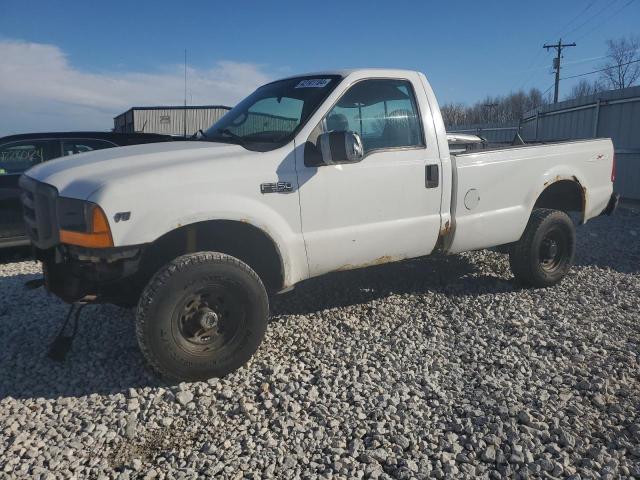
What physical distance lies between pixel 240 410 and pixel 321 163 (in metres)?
1.72

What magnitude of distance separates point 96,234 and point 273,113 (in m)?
1.75

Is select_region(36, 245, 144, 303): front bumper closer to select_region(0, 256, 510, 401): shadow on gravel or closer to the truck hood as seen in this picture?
the truck hood

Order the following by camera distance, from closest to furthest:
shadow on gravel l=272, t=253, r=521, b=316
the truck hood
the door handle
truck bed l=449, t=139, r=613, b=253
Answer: the truck hood → the door handle → truck bed l=449, t=139, r=613, b=253 → shadow on gravel l=272, t=253, r=521, b=316

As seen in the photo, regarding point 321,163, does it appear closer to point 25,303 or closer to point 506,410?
point 506,410

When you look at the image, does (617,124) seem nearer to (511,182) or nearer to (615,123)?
(615,123)

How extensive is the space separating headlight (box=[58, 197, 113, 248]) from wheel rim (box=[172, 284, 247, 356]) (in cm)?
62

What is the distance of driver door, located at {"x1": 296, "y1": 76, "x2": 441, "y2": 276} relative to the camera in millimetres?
3754

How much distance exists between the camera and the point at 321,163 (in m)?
3.68

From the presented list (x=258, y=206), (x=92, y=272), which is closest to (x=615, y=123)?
(x=258, y=206)

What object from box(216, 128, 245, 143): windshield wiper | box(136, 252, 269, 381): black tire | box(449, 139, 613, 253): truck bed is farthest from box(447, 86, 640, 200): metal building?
box(136, 252, 269, 381): black tire

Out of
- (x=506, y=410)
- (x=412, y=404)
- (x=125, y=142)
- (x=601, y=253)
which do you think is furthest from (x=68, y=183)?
(x=601, y=253)

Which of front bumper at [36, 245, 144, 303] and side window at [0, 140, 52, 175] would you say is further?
side window at [0, 140, 52, 175]

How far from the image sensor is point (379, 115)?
418cm

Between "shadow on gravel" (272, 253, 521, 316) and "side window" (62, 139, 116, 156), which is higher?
"side window" (62, 139, 116, 156)
